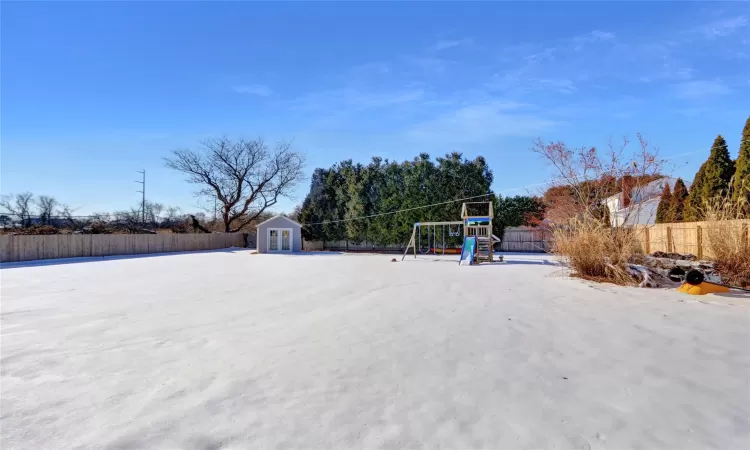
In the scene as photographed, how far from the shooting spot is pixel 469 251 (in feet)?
44.5

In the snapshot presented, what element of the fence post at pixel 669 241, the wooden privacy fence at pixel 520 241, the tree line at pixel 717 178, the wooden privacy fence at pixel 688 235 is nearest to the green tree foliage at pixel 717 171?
the tree line at pixel 717 178

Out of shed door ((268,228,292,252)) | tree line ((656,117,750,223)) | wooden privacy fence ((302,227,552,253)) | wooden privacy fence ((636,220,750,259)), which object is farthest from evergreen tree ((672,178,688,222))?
shed door ((268,228,292,252))

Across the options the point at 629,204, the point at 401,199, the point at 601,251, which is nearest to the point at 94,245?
the point at 401,199

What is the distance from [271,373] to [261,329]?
137cm

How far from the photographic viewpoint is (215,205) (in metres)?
29.2

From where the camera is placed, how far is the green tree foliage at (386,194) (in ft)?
71.9

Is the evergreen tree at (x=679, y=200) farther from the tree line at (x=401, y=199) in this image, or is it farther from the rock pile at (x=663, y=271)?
the rock pile at (x=663, y=271)

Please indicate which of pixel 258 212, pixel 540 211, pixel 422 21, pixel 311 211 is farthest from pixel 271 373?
pixel 258 212

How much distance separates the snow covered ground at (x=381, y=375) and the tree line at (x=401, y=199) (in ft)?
53.2

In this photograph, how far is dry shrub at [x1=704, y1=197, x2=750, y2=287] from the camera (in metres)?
6.51

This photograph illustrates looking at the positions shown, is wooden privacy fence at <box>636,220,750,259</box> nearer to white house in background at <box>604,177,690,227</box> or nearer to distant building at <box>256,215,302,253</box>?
white house in background at <box>604,177,690,227</box>

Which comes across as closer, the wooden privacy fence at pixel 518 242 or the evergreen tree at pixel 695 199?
the evergreen tree at pixel 695 199

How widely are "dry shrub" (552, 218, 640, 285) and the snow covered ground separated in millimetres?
1908

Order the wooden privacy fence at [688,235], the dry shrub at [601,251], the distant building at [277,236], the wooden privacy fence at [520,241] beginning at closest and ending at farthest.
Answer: the wooden privacy fence at [688,235], the dry shrub at [601,251], the wooden privacy fence at [520,241], the distant building at [277,236]
